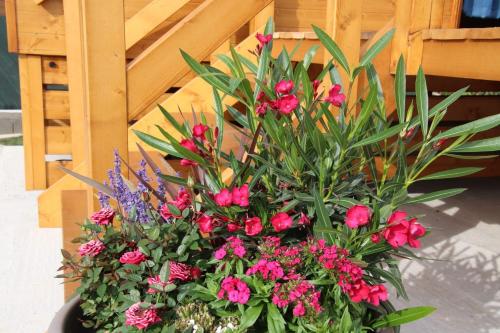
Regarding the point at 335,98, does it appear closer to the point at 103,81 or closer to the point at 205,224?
the point at 205,224

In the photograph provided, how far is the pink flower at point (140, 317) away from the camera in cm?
108

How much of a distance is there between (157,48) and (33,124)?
90.1 inches

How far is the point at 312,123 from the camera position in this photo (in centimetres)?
114

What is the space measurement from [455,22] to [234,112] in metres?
2.81

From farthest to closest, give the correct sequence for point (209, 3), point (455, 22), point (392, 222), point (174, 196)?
point (455, 22) → point (209, 3) → point (174, 196) → point (392, 222)

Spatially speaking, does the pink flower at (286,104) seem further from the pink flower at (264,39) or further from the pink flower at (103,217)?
the pink flower at (103,217)

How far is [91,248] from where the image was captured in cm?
120

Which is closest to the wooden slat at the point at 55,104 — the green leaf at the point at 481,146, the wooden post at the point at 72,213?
the wooden post at the point at 72,213

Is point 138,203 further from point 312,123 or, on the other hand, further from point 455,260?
point 455,260

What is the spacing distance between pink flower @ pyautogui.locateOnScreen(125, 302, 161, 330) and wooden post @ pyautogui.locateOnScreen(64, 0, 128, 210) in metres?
0.64

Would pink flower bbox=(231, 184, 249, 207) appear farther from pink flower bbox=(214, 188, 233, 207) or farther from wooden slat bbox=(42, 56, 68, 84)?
wooden slat bbox=(42, 56, 68, 84)

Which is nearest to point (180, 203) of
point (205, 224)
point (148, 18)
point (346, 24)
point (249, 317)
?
point (205, 224)

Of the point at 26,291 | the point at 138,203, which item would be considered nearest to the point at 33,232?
the point at 26,291

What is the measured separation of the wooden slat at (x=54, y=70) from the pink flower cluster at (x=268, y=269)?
2867mm
